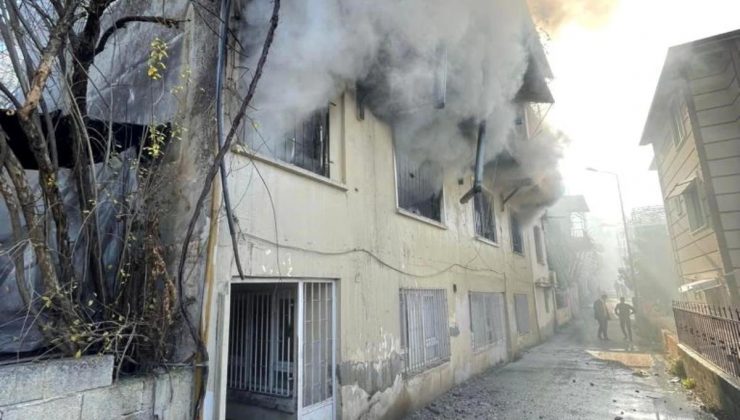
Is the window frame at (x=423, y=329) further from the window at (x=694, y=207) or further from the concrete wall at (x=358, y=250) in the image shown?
the window at (x=694, y=207)

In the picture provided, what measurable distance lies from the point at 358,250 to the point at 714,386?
18.2 ft

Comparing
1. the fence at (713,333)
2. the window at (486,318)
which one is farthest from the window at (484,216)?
the fence at (713,333)

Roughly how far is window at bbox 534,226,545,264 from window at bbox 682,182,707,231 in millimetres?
6316

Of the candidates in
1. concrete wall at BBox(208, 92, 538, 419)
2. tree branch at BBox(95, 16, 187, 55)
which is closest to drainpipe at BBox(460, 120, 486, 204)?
concrete wall at BBox(208, 92, 538, 419)

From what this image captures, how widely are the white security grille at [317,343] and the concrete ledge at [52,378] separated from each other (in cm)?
215

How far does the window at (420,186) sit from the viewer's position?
287 inches

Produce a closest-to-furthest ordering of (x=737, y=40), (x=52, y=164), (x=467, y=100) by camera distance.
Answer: (x=52, y=164) < (x=467, y=100) < (x=737, y=40)

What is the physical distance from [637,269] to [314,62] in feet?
83.1

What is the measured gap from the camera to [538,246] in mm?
17500

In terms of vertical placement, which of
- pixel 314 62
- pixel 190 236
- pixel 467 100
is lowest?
pixel 190 236

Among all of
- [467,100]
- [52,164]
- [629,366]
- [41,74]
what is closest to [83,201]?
[52,164]

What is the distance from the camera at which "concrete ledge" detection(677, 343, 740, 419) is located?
5.08 metres

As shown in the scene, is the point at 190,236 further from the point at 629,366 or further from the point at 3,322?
the point at 629,366

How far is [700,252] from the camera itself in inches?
404
